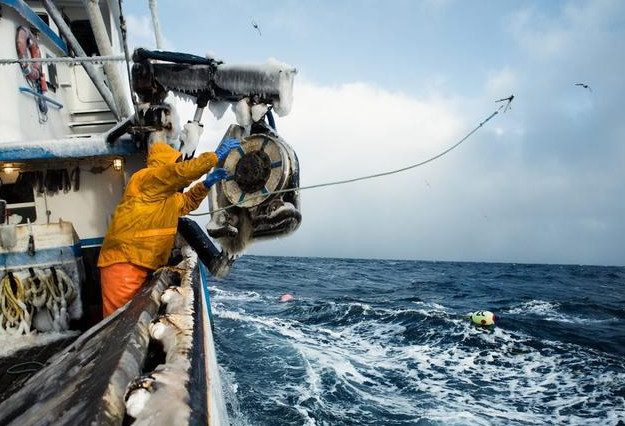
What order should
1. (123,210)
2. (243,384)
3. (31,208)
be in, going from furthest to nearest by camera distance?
(243,384) < (31,208) < (123,210)

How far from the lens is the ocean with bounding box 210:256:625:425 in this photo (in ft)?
25.5

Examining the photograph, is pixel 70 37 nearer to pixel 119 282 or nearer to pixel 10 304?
pixel 10 304

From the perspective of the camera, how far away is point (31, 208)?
6418 mm

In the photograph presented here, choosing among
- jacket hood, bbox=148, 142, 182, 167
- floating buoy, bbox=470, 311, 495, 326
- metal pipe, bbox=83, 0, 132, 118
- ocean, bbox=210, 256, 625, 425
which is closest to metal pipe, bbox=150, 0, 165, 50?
metal pipe, bbox=83, 0, 132, 118

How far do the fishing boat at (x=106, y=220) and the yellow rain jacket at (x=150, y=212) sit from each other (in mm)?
395

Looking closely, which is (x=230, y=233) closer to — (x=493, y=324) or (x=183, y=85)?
(x=183, y=85)

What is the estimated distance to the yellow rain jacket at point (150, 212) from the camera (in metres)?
3.93

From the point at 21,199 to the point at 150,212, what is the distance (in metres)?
3.96

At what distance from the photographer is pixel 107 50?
733 centimetres

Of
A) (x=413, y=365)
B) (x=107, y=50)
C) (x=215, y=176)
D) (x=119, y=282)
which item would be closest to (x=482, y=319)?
(x=413, y=365)

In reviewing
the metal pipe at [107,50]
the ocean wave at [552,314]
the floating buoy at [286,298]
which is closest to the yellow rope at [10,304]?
the metal pipe at [107,50]

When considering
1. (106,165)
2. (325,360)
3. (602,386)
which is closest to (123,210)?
(106,165)

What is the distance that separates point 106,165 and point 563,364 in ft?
42.1

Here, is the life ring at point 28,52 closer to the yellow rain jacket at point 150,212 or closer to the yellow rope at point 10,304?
the yellow rope at point 10,304
